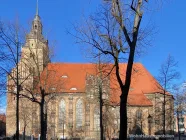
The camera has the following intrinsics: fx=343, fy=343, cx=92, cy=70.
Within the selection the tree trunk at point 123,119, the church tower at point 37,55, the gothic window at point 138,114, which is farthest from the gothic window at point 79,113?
the tree trunk at point 123,119

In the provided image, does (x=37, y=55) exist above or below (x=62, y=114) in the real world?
above

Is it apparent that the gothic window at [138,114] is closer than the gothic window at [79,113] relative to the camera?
Yes

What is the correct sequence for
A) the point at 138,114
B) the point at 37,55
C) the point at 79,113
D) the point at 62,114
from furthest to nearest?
1. the point at 79,113
2. the point at 62,114
3. the point at 138,114
4. the point at 37,55

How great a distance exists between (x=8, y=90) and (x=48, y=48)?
6.55 meters

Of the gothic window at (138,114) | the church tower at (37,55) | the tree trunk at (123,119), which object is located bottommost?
the gothic window at (138,114)

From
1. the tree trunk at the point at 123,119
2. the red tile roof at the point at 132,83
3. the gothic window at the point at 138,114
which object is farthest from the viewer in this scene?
the red tile roof at the point at 132,83

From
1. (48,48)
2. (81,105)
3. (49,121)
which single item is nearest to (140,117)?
(81,105)

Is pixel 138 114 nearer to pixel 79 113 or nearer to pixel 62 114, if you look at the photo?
pixel 79 113

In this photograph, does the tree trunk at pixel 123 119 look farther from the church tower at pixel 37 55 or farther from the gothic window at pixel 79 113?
the gothic window at pixel 79 113

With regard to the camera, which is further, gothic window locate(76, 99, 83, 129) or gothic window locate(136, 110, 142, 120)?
gothic window locate(76, 99, 83, 129)

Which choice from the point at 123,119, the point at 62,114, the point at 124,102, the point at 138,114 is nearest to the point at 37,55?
the point at 124,102

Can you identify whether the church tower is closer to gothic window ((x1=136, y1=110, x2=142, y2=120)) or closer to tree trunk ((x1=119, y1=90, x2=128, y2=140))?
tree trunk ((x1=119, y1=90, x2=128, y2=140))

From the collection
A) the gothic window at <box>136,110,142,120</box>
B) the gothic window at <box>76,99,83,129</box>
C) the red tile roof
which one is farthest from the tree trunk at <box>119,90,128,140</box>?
the gothic window at <box>76,99,83,129</box>

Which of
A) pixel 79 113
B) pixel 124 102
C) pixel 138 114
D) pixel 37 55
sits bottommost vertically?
pixel 138 114
